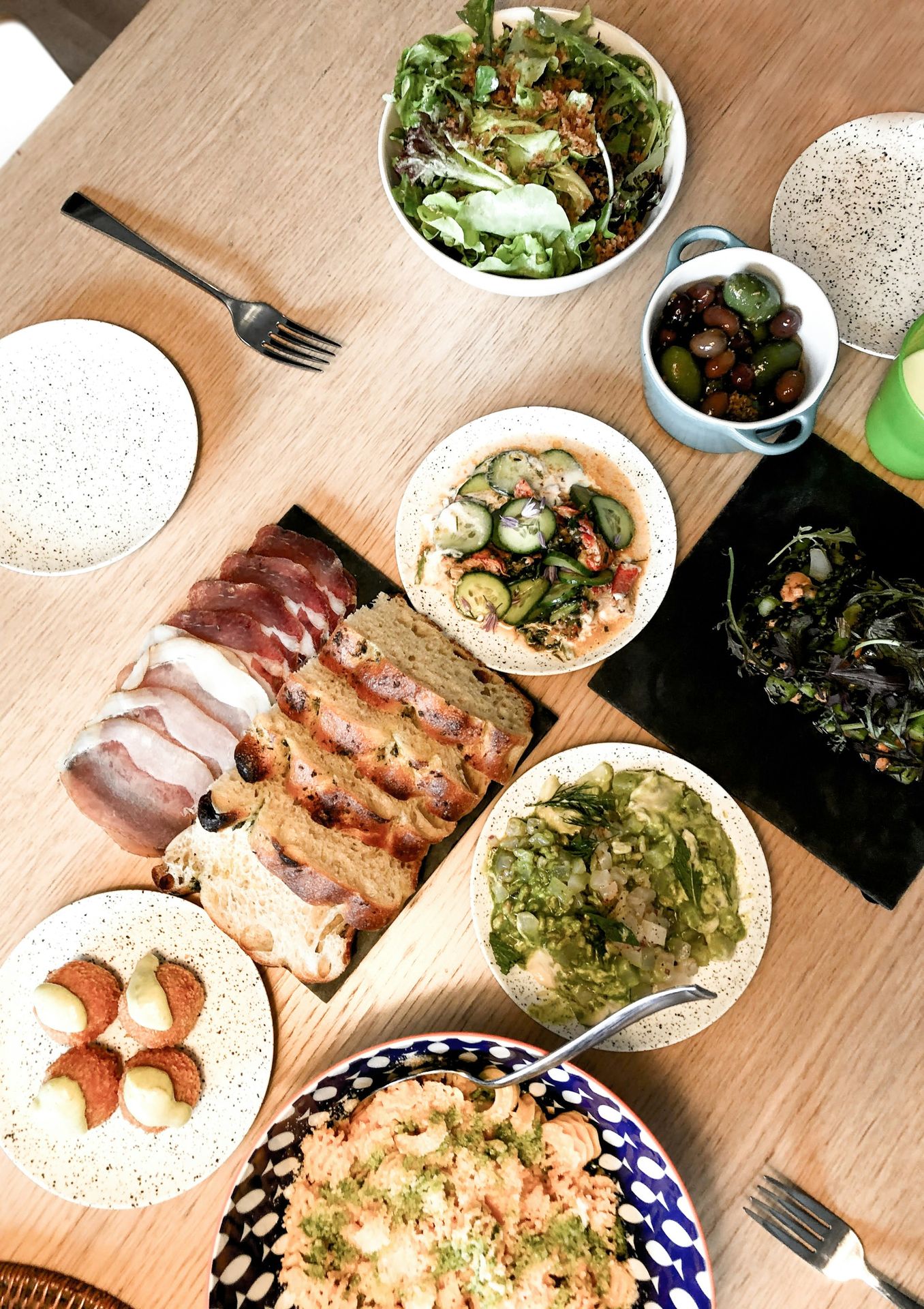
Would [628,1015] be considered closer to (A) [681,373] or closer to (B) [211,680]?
(B) [211,680]

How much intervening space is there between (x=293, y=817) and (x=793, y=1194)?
1.29 metres

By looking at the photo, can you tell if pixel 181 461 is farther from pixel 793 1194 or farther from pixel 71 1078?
pixel 793 1194

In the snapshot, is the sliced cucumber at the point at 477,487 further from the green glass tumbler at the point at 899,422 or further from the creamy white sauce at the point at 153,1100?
the creamy white sauce at the point at 153,1100

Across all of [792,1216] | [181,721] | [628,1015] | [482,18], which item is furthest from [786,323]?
A: [792,1216]

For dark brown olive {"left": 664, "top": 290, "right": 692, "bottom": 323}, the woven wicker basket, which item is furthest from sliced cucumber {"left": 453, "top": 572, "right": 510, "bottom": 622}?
the woven wicker basket

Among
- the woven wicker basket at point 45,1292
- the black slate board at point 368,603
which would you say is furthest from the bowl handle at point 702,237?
the woven wicker basket at point 45,1292

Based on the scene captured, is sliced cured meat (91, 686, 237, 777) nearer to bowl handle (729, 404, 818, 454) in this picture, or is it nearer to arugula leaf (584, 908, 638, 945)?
arugula leaf (584, 908, 638, 945)

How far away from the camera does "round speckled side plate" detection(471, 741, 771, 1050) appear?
179cm

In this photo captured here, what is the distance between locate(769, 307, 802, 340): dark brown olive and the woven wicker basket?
2472mm

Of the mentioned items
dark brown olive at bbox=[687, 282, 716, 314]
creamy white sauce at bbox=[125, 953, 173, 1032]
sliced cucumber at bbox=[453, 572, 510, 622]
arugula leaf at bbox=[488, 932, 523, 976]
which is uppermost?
dark brown olive at bbox=[687, 282, 716, 314]

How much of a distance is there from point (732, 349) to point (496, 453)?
0.54 meters

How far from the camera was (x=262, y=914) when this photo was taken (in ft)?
6.15

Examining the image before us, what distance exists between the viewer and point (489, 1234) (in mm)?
1698

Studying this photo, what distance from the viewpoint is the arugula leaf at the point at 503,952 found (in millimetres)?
1833
